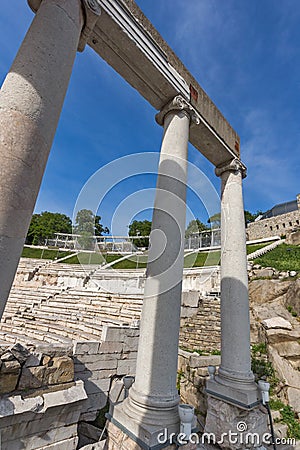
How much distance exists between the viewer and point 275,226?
41094 mm

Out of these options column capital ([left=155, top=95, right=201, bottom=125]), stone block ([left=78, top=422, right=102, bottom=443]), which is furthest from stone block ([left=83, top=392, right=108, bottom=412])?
column capital ([left=155, top=95, right=201, bottom=125])

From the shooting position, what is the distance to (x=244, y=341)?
427 cm

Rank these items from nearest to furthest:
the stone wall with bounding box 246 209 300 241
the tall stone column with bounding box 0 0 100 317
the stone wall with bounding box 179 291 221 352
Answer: the tall stone column with bounding box 0 0 100 317, the stone wall with bounding box 179 291 221 352, the stone wall with bounding box 246 209 300 241

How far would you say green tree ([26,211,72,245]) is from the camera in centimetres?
4497

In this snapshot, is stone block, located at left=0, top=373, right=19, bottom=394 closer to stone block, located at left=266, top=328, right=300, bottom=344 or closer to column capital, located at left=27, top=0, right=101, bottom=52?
column capital, located at left=27, top=0, right=101, bottom=52

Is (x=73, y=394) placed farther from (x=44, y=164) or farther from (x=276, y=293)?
(x=276, y=293)

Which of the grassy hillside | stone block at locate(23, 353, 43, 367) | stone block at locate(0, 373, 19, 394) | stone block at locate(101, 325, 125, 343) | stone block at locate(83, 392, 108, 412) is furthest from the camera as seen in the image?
the grassy hillside

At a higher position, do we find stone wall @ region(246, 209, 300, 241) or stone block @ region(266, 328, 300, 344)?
stone wall @ region(246, 209, 300, 241)

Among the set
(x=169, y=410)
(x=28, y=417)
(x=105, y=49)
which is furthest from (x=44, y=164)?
(x=28, y=417)

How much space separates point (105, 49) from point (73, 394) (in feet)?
18.6

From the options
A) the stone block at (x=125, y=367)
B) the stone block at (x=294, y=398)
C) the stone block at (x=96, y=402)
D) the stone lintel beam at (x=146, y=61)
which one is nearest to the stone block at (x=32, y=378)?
the stone block at (x=96, y=402)

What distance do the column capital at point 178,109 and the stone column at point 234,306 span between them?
1.84 m

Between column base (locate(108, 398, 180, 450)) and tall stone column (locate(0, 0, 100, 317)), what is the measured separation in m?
2.17

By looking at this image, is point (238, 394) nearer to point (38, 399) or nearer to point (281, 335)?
point (38, 399)
